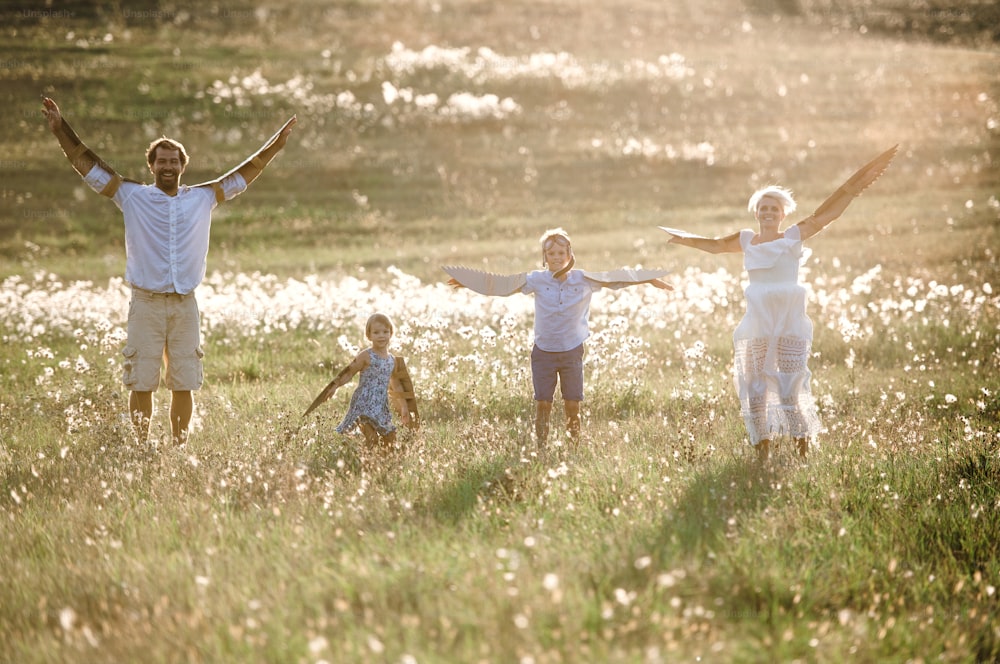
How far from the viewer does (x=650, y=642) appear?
160 inches

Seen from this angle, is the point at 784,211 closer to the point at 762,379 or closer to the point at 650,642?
the point at 762,379

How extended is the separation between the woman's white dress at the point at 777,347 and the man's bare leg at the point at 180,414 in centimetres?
450

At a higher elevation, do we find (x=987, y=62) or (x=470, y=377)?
(x=987, y=62)

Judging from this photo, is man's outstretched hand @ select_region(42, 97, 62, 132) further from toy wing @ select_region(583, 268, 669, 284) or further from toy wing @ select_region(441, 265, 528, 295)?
toy wing @ select_region(583, 268, 669, 284)

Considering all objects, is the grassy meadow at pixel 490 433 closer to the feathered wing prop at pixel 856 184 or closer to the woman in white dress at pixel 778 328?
the woman in white dress at pixel 778 328

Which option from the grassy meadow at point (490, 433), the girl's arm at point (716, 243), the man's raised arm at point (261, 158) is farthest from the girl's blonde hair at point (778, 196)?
the man's raised arm at point (261, 158)

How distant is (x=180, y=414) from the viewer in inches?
315

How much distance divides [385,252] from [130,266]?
14289 millimetres

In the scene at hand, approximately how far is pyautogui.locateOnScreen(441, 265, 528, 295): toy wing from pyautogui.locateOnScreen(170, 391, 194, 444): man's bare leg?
7.90 feet

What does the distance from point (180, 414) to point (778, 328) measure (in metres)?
Answer: 4.86

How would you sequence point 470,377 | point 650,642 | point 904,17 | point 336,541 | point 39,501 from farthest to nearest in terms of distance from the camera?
point 904,17 < point 470,377 < point 39,501 < point 336,541 < point 650,642

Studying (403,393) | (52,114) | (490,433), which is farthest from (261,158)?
(490,433)

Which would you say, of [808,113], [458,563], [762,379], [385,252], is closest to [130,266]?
[458,563]

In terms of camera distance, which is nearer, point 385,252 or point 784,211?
point 784,211
